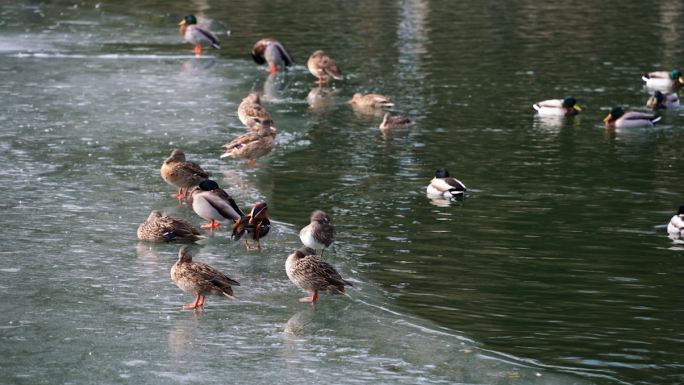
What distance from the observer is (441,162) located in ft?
51.1

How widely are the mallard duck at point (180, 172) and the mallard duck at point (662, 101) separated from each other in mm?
12175

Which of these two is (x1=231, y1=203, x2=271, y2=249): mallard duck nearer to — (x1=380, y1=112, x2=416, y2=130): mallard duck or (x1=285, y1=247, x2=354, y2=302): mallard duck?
(x1=285, y1=247, x2=354, y2=302): mallard duck

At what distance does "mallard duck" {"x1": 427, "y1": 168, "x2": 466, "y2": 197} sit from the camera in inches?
512

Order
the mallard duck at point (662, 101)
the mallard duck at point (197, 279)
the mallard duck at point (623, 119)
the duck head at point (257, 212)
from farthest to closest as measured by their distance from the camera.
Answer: the mallard duck at point (662, 101), the mallard duck at point (623, 119), the duck head at point (257, 212), the mallard duck at point (197, 279)

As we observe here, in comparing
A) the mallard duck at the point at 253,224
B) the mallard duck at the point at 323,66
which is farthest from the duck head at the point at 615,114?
the mallard duck at the point at 253,224

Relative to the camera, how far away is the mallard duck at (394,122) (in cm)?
1788

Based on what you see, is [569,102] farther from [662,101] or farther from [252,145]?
[252,145]

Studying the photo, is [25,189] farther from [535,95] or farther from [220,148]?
[535,95]

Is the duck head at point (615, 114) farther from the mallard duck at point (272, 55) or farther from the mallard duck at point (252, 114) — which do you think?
the mallard duck at point (272, 55)

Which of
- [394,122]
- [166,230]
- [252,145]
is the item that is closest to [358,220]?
[166,230]

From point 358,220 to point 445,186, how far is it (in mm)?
1707

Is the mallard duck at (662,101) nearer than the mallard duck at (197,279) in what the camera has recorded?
No

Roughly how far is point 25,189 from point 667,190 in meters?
9.94

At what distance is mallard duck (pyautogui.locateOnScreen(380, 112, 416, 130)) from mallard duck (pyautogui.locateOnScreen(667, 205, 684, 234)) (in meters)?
7.23
